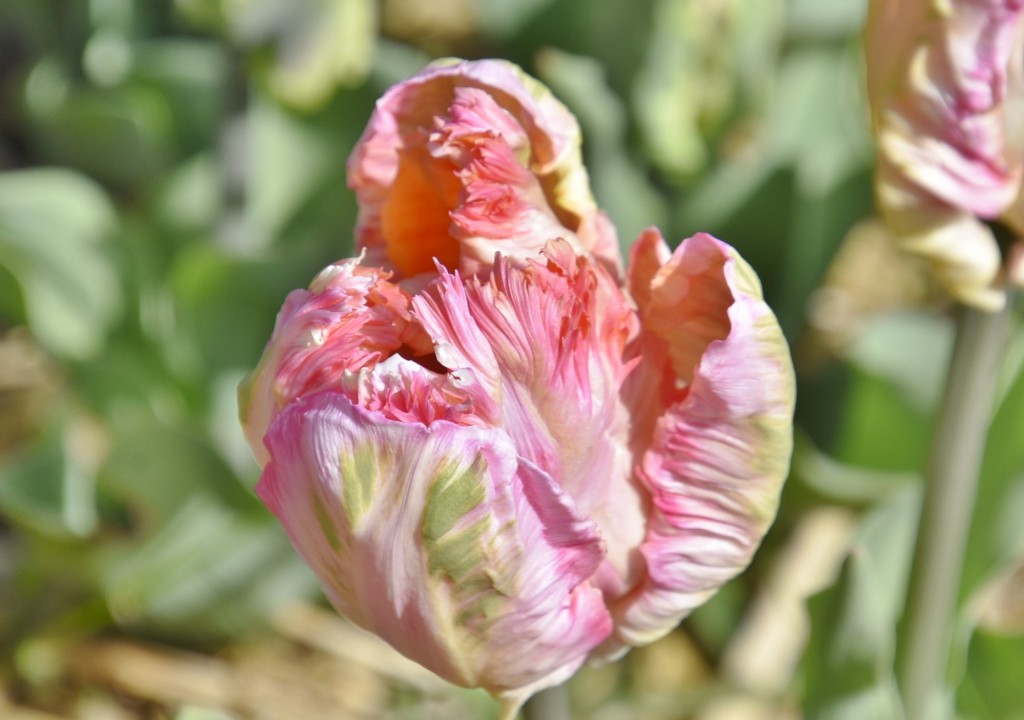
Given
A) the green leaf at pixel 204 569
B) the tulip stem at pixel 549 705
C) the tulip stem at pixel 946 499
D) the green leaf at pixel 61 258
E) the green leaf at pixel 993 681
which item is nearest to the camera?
the tulip stem at pixel 549 705

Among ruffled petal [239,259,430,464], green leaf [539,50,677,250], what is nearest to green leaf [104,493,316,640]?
green leaf [539,50,677,250]

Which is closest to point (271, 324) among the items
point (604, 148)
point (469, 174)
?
point (604, 148)

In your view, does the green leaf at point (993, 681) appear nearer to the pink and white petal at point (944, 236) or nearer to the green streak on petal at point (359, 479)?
the pink and white petal at point (944, 236)

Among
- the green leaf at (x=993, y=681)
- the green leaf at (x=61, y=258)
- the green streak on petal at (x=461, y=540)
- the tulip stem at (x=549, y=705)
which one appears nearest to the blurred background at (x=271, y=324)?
the green leaf at (x=61, y=258)

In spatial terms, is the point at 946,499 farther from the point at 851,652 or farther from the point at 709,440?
the point at 709,440

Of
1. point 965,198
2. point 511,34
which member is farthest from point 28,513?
point 965,198
